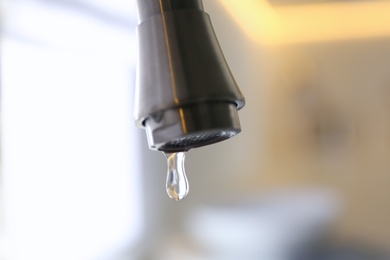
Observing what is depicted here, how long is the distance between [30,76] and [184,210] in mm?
297

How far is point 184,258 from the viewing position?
62cm

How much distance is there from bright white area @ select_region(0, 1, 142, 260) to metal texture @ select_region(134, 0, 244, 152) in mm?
388

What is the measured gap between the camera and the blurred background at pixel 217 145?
56 cm

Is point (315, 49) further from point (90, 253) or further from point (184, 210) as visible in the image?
point (90, 253)

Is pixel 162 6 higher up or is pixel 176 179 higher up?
pixel 162 6

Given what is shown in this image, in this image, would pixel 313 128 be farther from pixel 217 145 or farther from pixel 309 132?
pixel 217 145

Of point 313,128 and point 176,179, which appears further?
point 313,128

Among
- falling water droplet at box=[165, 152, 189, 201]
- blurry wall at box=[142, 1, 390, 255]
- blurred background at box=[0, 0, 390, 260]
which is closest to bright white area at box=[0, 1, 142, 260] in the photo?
blurred background at box=[0, 0, 390, 260]

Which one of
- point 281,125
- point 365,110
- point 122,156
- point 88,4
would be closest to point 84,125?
point 122,156

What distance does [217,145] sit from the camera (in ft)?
2.04

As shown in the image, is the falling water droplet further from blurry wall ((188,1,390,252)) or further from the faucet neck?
blurry wall ((188,1,390,252))

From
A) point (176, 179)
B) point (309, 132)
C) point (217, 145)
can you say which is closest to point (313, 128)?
point (309, 132)

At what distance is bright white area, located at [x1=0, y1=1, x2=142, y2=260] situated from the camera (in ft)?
2.02

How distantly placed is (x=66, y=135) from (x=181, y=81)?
43cm
